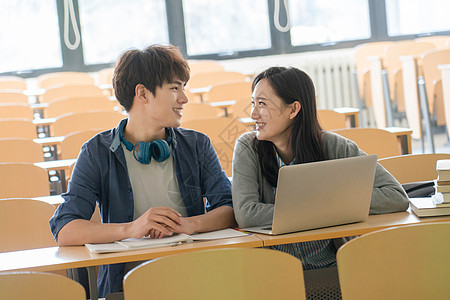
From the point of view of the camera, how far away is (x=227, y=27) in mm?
8312

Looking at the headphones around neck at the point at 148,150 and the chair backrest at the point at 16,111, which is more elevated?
the chair backrest at the point at 16,111

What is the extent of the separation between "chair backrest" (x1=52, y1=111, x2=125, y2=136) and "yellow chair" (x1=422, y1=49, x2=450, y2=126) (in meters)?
3.02

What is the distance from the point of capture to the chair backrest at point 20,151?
3.62 metres

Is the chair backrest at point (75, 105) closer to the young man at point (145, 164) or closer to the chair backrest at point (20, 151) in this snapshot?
the chair backrest at point (20, 151)

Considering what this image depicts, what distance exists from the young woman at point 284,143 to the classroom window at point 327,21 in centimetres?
626

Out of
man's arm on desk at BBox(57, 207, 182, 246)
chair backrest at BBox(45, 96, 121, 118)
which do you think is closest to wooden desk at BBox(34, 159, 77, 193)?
man's arm on desk at BBox(57, 207, 182, 246)

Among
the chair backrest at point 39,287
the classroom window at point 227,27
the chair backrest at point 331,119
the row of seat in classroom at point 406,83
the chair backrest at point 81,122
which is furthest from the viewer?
the classroom window at point 227,27

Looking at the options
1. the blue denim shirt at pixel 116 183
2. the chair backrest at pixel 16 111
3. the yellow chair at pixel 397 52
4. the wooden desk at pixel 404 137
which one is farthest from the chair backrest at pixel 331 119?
the yellow chair at pixel 397 52

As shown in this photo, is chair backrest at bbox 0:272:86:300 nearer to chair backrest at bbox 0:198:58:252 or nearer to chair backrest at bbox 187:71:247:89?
chair backrest at bbox 0:198:58:252

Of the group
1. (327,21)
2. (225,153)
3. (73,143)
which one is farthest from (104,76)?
(225,153)

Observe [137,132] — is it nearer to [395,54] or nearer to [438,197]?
[438,197]

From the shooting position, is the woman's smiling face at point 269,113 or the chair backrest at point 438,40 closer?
the woman's smiling face at point 269,113

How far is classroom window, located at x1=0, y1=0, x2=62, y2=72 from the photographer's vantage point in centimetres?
805

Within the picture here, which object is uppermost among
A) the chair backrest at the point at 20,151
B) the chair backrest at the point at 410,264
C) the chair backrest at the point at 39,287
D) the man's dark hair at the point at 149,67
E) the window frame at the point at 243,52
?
the window frame at the point at 243,52
